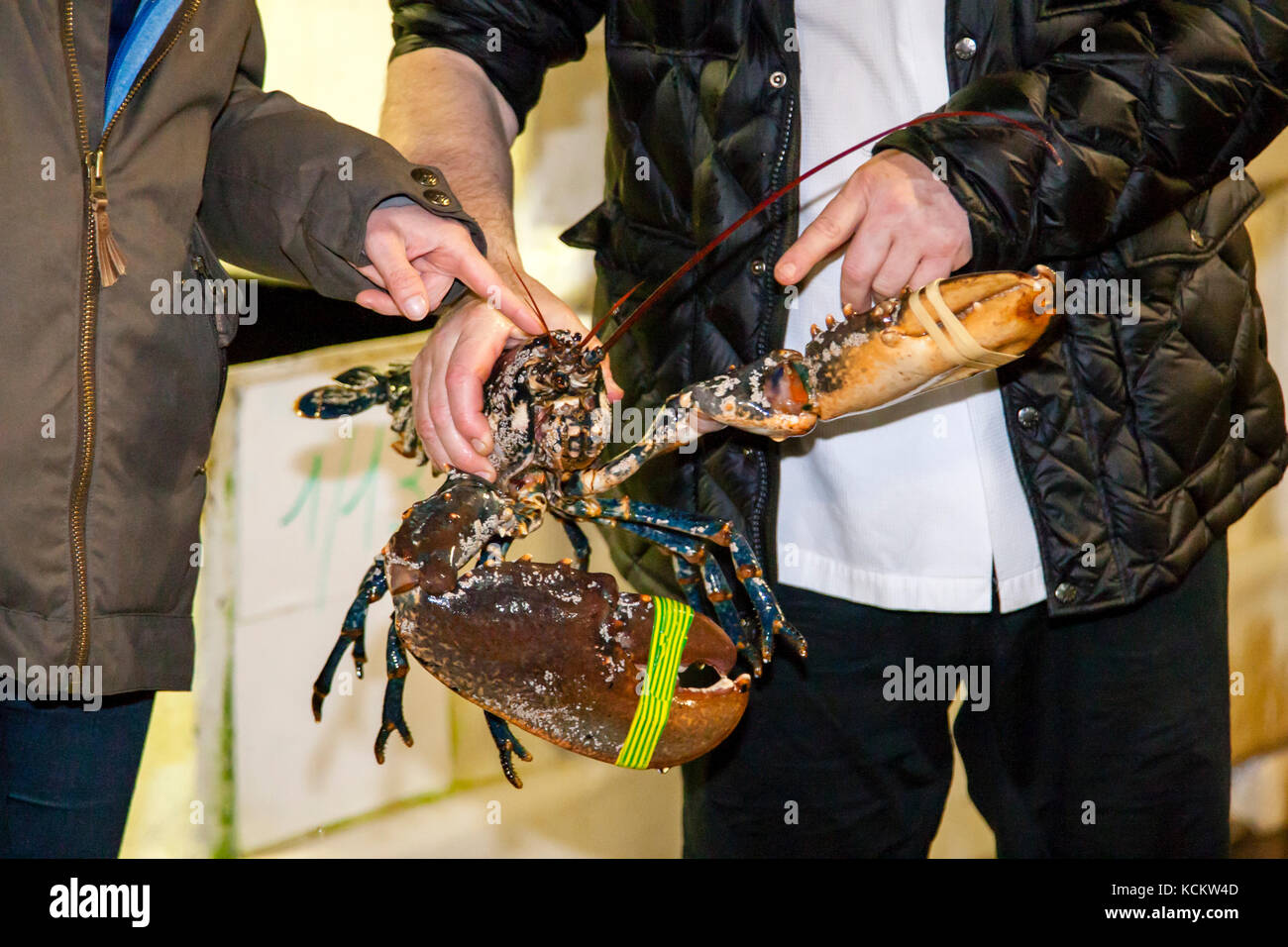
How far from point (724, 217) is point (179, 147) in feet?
1.87

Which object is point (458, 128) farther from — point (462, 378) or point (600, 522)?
point (600, 522)

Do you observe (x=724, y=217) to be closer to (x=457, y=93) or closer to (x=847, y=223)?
(x=847, y=223)

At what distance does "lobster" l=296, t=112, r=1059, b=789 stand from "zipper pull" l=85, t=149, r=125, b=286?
1.15 ft

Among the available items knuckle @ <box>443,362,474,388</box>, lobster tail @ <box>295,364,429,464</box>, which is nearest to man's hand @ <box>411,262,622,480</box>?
knuckle @ <box>443,362,474,388</box>

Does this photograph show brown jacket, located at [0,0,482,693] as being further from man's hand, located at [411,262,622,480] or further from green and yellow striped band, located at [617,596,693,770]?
green and yellow striped band, located at [617,596,693,770]

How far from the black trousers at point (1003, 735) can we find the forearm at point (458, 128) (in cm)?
59

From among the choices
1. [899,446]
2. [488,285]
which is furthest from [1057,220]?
[488,285]

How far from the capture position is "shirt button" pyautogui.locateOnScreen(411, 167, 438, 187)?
1191 mm

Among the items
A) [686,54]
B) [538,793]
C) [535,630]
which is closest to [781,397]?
[535,630]

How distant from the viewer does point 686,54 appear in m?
1.35

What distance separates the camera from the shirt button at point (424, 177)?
3.91 ft

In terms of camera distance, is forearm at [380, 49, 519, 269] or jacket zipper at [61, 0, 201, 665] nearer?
jacket zipper at [61, 0, 201, 665]

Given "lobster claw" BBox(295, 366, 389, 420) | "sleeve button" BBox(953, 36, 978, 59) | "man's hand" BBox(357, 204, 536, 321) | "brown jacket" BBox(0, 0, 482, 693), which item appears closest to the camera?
"brown jacket" BBox(0, 0, 482, 693)

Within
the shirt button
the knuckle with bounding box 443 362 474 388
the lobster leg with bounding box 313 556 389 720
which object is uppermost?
the shirt button
